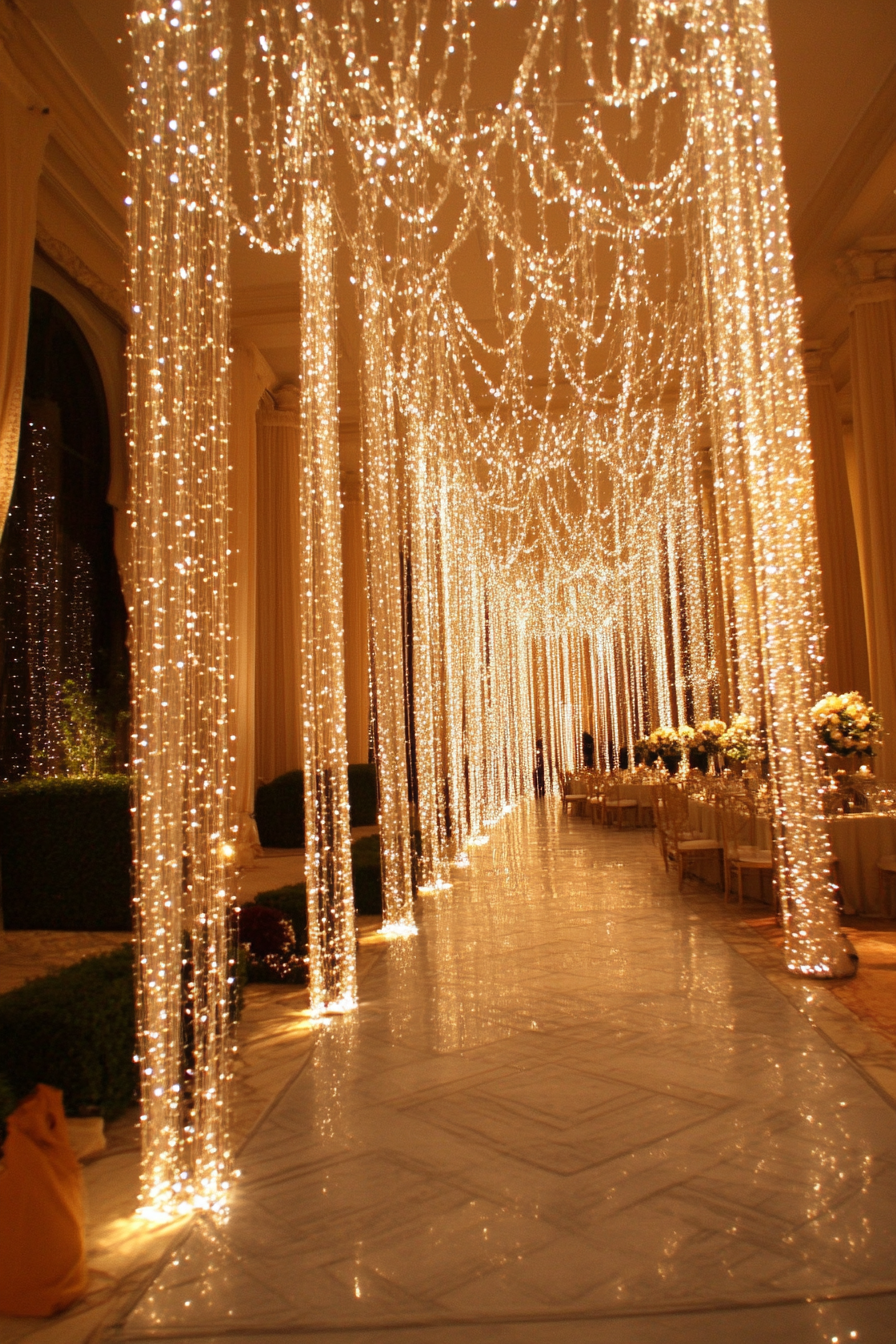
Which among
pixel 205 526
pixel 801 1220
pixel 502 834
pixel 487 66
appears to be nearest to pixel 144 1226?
pixel 801 1220

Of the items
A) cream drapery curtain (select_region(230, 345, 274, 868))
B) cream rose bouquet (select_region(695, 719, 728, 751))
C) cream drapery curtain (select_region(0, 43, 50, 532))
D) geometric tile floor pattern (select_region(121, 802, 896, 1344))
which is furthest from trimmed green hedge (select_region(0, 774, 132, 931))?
cream rose bouquet (select_region(695, 719, 728, 751))

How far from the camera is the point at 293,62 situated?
5.36 meters

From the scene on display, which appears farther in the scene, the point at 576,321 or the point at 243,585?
the point at 243,585

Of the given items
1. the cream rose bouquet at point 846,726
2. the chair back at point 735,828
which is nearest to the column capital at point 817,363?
the cream rose bouquet at point 846,726

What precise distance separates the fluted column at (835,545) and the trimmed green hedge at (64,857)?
8.36m

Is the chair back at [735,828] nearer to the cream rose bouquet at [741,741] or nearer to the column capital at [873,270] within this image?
the cream rose bouquet at [741,741]

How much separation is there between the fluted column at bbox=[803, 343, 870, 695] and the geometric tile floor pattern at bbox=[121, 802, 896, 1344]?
7.34 metres

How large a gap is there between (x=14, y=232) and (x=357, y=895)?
4.96 meters

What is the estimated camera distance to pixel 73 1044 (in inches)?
120

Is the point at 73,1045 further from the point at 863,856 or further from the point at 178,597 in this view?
the point at 863,856

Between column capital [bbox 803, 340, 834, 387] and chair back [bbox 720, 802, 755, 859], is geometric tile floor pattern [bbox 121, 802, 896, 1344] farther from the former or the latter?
column capital [bbox 803, 340, 834, 387]

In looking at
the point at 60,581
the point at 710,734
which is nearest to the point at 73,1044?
the point at 60,581

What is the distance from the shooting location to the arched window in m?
7.16

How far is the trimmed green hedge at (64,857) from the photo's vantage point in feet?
21.5
